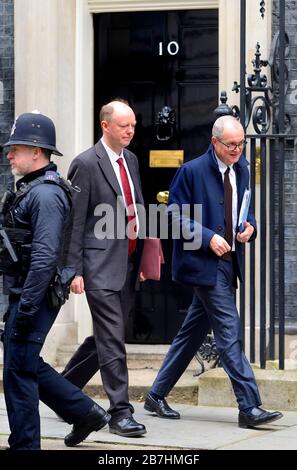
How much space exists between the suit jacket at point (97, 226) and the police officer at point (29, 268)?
1037 mm

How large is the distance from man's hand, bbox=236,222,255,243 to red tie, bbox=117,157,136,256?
655mm

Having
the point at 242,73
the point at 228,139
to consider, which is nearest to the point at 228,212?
the point at 228,139

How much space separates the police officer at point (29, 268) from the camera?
7246 mm

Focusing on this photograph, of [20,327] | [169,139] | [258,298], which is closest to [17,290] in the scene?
[20,327]

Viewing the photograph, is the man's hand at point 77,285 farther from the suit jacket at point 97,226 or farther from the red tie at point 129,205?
the red tie at point 129,205

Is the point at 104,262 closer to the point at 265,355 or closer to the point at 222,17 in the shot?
the point at 265,355

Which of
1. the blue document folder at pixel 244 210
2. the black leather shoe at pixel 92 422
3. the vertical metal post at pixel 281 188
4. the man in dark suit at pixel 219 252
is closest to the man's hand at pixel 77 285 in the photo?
the man in dark suit at pixel 219 252

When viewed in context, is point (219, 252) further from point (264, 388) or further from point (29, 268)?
point (29, 268)

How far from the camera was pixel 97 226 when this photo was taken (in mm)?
8625

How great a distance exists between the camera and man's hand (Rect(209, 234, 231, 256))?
8672 millimetres

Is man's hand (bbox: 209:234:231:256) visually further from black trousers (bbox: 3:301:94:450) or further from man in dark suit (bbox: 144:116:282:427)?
black trousers (bbox: 3:301:94:450)

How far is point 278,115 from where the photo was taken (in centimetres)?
969
